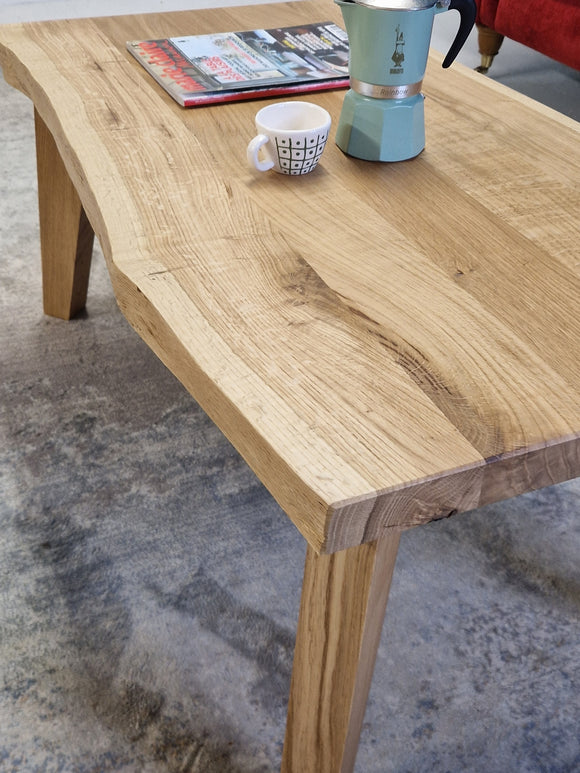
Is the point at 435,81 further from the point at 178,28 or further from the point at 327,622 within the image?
the point at 327,622

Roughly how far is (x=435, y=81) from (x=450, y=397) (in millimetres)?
771

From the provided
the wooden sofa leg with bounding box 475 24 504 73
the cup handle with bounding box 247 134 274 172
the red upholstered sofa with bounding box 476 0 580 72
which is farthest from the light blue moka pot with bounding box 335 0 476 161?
the wooden sofa leg with bounding box 475 24 504 73

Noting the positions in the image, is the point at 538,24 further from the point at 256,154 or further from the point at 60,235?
the point at 256,154

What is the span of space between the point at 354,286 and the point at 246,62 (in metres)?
0.60

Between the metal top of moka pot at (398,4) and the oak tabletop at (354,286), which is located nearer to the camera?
the oak tabletop at (354,286)

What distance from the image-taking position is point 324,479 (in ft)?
1.88

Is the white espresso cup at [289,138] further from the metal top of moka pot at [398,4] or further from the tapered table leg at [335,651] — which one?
the tapered table leg at [335,651]

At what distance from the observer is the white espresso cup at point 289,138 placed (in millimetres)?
927

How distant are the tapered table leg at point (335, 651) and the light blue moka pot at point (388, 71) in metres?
0.53

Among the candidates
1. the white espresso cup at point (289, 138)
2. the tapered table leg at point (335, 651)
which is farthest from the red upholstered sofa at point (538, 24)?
the tapered table leg at point (335, 651)

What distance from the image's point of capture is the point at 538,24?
7.67ft

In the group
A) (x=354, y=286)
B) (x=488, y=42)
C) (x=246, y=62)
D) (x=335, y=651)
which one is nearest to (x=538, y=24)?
(x=488, y=42)

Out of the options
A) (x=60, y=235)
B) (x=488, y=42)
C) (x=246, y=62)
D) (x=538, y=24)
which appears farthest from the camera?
(x=488, y=42)

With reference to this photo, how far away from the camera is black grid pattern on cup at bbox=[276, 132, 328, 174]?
3.05 ft
